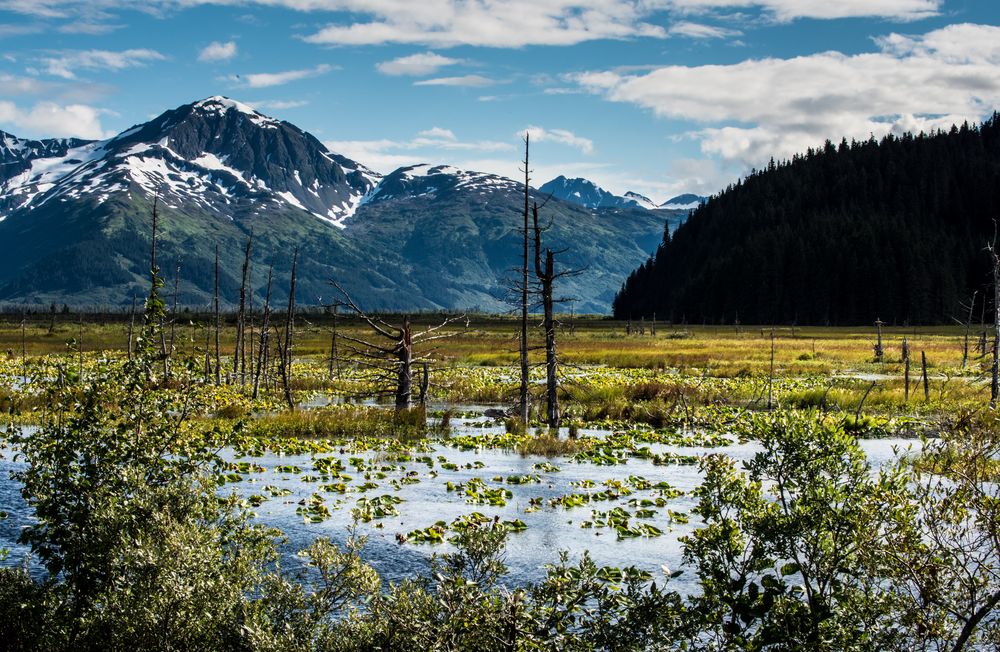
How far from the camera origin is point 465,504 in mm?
22219

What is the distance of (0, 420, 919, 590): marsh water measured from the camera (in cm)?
1789

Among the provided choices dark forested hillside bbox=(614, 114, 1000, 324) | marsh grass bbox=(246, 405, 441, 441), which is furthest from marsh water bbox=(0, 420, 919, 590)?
dark forested hillside bbox=(614, 114, 1000, 324)

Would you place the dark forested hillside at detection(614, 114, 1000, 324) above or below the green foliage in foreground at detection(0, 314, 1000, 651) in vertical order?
above

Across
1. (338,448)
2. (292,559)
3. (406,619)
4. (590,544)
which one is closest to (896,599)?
(406,619)

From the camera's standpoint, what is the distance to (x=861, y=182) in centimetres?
19638

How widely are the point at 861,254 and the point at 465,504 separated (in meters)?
153

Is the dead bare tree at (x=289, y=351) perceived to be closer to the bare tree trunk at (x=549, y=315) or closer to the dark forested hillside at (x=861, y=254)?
the bare tree trunk at (x=549, y=315)

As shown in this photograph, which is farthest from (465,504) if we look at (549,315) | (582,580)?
(549,315)

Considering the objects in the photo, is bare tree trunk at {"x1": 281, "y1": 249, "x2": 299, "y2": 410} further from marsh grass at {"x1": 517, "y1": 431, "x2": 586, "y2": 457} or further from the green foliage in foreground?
the green foliage in foreground

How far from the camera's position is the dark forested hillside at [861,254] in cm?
15262

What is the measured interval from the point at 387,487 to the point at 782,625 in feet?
53.4

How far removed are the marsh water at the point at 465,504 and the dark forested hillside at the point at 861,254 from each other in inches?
5244

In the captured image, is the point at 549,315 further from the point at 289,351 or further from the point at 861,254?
the point at 861,254

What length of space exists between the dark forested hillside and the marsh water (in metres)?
133
